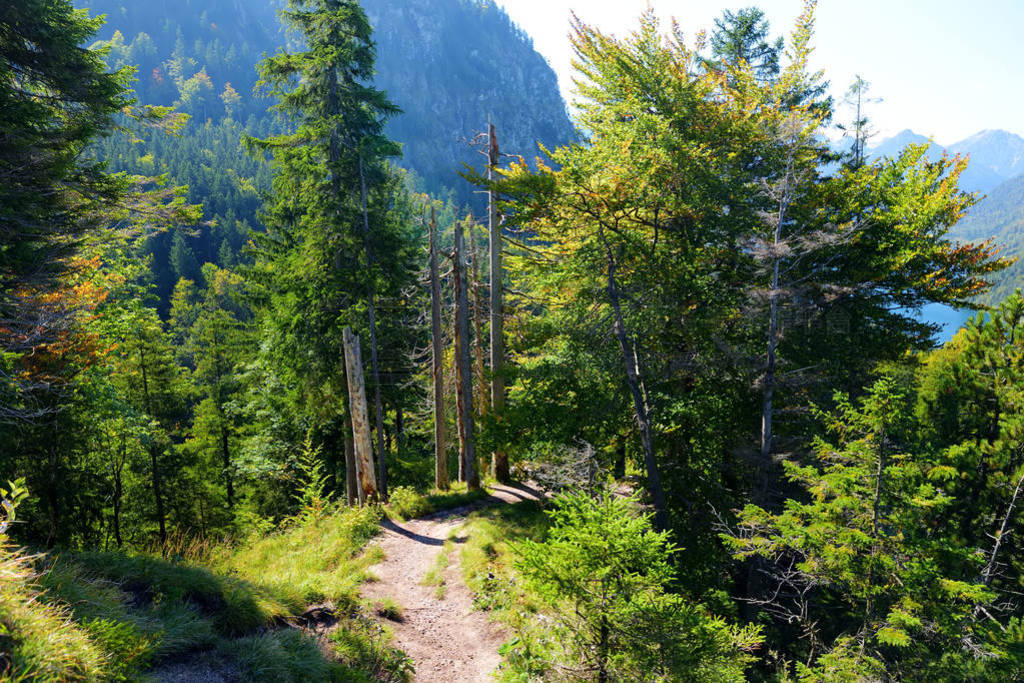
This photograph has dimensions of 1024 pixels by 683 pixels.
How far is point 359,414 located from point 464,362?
3412mm

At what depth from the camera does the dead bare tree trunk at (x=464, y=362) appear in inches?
564

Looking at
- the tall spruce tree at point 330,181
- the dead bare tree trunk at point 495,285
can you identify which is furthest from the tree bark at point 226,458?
the dead bare tree trunk at point 495,285

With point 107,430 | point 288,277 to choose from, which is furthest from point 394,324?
point 107,430

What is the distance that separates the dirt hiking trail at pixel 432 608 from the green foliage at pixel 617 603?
282 cm

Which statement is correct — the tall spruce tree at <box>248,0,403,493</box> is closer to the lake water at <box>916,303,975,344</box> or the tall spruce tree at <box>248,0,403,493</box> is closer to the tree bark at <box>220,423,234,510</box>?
the tree bark at <box>220,423,234,510</box>

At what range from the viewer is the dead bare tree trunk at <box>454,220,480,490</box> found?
14.3 metres

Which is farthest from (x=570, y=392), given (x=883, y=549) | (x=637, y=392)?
(x=883, y=549)

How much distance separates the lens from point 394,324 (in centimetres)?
1633

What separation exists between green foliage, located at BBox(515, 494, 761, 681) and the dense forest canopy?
0.10 feet

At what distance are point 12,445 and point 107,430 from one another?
5.18 m

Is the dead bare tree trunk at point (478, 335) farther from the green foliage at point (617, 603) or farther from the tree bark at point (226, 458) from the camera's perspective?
the tree bark at point (226, 458)

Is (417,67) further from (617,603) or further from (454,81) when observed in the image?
(617,603)

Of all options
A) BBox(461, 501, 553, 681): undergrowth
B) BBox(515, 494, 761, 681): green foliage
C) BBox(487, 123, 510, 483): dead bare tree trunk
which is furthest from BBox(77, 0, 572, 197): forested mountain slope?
BBox(515, 494, 761, 681): green foliage

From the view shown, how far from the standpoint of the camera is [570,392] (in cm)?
1159
